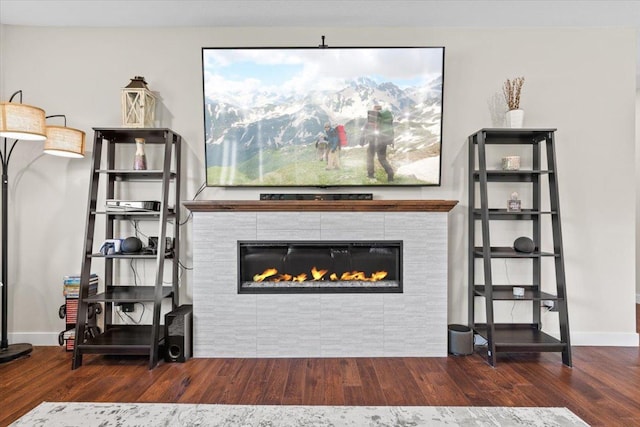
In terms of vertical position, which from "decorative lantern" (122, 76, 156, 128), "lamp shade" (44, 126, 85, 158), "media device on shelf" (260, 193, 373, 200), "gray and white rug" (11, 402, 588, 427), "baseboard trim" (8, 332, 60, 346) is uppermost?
"decorative lantern" (122, 76, 156, 128)

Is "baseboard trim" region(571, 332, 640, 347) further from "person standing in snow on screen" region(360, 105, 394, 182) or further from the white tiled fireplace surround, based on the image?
"person standing in snow on screen" region(360, 105, 394, 182)

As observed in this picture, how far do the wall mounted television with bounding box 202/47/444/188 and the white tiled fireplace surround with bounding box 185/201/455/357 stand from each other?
1.12ft

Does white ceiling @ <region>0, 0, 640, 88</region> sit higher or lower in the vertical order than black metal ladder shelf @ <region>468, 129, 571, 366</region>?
higher

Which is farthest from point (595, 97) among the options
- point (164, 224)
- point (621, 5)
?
point (164, 224)

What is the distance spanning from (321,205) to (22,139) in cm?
219

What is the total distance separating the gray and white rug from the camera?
6.18 ft

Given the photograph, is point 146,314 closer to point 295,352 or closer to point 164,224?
point 164,224

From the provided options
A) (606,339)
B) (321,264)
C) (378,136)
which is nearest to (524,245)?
(606,339)

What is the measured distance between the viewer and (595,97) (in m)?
3.09

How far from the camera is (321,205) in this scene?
9.14 feet

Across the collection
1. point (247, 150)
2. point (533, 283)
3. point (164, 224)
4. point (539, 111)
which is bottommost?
point (533, 283)

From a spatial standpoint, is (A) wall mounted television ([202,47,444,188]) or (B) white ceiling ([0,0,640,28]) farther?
(A) wall mounted television ([202,47,444,188])

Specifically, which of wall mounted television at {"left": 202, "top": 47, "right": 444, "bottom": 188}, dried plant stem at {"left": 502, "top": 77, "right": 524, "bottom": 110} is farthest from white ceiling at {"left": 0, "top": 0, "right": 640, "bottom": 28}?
dried plant stem at {"left": 502, "top": 77, "right": 524, "bottom": 110}

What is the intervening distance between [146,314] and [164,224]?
95 cm
